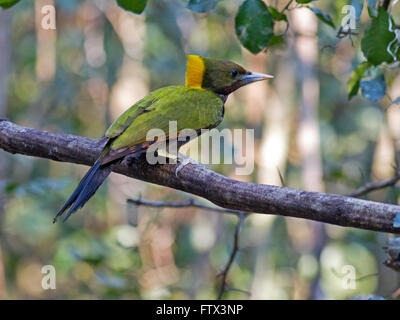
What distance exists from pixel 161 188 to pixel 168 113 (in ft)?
12.9

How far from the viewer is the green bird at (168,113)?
267 centimetres

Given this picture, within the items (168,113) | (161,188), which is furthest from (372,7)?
(161,188)

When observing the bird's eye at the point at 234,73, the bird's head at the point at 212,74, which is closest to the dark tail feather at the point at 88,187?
the bird's head at the point at 212,74

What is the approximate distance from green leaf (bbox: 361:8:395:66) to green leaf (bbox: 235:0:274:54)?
451mm

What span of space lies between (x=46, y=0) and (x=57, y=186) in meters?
4.37

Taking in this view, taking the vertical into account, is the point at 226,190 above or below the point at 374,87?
below

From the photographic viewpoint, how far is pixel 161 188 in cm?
700

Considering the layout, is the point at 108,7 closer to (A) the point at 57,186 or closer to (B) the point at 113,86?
(B) the point at 113,86

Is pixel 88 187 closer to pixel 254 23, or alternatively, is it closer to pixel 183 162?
pixel 183 162

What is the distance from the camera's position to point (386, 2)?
2.52 m

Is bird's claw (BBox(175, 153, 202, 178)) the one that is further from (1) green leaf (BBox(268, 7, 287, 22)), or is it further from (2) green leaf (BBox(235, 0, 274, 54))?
(1) green leaf (BBox(268, 7, 287, 22))

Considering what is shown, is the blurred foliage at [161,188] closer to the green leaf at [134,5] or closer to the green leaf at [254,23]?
the green leaf at [254,23]

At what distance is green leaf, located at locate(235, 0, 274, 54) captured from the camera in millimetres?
2525

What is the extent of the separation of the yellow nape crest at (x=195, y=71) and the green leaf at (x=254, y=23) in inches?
43.3
